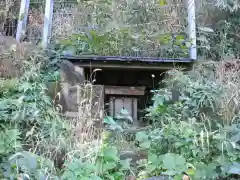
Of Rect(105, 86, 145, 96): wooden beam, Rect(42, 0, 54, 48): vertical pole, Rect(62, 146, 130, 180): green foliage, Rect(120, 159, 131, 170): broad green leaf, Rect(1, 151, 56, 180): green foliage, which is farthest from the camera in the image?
Rect(42, 0, 54, 48): vertical pole

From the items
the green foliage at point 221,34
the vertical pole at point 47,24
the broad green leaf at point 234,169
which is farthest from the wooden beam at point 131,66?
the broad green leaf at point 234,169

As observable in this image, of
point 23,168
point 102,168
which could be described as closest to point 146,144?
point 102,168

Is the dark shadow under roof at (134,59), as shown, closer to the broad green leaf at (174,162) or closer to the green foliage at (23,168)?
the broad green leaf at (174,162)

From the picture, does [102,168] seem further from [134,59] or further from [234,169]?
[134,59]

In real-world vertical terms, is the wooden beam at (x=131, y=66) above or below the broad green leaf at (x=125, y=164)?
above

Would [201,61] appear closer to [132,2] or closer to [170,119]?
[132,2]

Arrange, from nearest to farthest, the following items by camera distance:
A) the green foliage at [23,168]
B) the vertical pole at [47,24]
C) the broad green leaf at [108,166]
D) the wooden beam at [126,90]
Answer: the green foliage at [23,168]
the broad green leaf at [108,166]
the wooden beam at [126,90]
the vertical pole at [47,24]

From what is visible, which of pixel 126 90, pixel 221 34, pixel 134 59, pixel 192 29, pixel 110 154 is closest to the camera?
pixel 110 154

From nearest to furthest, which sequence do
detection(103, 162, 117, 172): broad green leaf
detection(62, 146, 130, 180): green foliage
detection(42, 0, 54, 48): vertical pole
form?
detection(62, 146, 130, 180): green foliage, detection(103, 162, 117, 172): broad green leaf, detection(42, 0, 54, 48): vertical pole

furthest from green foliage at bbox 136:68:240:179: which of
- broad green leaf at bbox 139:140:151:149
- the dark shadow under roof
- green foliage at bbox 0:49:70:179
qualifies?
the dark shadow under roof

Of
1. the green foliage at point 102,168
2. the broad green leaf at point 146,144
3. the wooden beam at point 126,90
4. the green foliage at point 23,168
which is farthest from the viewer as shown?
the wooden beam at point 126,90

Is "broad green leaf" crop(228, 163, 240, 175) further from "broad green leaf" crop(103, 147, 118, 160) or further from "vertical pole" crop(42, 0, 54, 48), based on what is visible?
"vertical pole" crop(42, 0, 54, 48)

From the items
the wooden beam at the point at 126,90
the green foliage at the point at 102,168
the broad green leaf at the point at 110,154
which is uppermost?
the wooden beam at the point at 126,90

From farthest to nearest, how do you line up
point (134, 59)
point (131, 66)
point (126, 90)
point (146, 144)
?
point (126, 90), point (131, 66), point (134, 59), point (146, 144)
